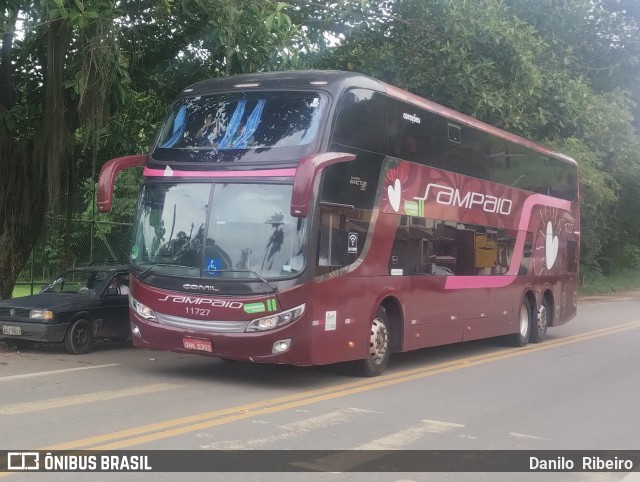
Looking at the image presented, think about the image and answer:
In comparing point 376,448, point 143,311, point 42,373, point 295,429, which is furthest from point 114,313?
point 376,448

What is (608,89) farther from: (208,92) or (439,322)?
(208,92)

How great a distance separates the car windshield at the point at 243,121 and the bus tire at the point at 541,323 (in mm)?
9263

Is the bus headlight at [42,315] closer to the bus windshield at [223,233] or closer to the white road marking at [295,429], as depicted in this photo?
the bus windshield at [223,233]

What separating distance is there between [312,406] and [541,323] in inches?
391

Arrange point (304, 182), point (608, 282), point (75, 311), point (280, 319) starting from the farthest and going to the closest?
point (608, 282) → point (75, 311) → point (280, 319) → point (304, 182)

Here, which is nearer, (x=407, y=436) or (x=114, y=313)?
(x=407, y=436)

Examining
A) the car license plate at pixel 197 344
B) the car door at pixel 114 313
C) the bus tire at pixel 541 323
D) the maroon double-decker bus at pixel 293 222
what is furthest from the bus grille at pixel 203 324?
the bus tire at pixel 541 323

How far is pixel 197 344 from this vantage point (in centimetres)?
983

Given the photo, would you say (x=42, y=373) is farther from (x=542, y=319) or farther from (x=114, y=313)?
(x=542, y=319)

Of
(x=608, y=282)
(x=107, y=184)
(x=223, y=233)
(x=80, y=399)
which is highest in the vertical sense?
(x=107, y=184)

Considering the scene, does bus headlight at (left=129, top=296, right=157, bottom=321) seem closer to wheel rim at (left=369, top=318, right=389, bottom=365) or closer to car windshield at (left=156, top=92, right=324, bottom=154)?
car windshield at (left=156, top=92, right=324, bottom=154)

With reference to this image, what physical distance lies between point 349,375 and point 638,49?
2076cm

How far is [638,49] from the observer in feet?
88.1

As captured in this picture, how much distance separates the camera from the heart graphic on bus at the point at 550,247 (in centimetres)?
1741
